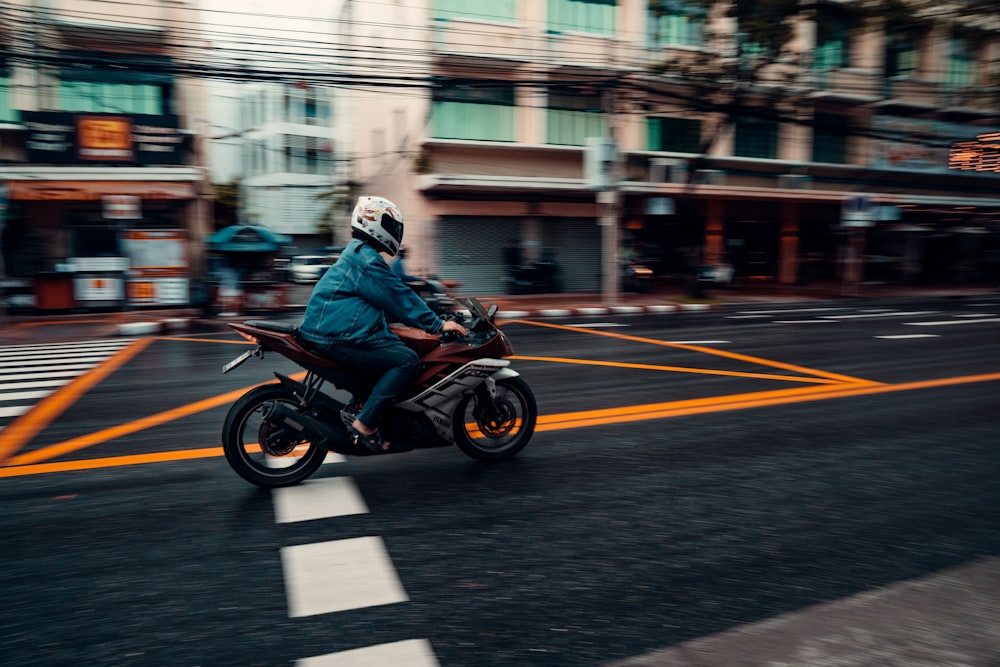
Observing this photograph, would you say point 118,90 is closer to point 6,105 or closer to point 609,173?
point 6,105

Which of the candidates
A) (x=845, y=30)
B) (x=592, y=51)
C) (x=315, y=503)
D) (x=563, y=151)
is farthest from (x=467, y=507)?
(x=845, y=30)

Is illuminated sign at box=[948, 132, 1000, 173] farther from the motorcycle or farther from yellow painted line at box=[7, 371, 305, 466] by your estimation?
yellow painted line at box=[7, 371, 305, 466]

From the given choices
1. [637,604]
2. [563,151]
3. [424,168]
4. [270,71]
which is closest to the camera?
[637,604]

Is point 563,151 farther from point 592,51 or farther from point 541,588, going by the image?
point 541,588

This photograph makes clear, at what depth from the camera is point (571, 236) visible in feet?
86.7

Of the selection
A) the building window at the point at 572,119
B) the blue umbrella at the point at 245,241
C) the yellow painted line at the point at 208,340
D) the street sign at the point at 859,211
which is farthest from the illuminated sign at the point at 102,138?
the street sign at the point at 859,211

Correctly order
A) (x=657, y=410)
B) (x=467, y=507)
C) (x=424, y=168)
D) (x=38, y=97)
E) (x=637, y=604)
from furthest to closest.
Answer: (x=424, y=168), (x=38, y=97), (x=657, y=410), (x=467, y=507), (x=637, y=604)

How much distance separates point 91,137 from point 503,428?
18.0 m

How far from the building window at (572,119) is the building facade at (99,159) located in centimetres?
1066

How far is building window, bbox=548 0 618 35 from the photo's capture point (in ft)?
83.3

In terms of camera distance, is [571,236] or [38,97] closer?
[38,97]

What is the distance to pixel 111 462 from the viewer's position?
554 centimetres

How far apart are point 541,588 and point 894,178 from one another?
32872 mm

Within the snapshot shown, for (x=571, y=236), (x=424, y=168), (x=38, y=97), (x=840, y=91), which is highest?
(x=840, y=91)
